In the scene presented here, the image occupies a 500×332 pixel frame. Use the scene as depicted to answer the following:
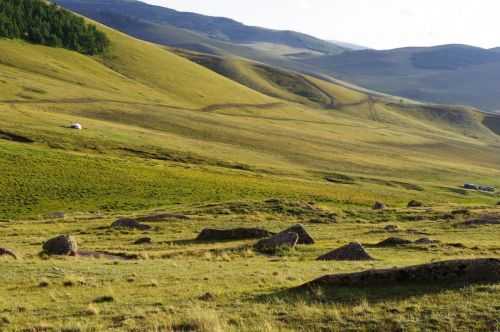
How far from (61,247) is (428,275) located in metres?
20.2

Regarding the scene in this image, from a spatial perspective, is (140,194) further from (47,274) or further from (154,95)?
(154,95)

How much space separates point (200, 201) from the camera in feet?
230

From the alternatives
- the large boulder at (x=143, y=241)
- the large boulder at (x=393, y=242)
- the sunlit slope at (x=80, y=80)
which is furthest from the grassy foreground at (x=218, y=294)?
the sunlit slope at (x=80, y=80)

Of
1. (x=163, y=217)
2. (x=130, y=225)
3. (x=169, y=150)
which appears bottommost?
(x=169, y=150)

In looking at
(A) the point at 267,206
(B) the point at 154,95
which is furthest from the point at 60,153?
(B) the point at 154,95

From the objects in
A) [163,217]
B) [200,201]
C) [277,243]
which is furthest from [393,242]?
[200,201]

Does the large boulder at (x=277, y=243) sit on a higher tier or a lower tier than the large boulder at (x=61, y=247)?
higher

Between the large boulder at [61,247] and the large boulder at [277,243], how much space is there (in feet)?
34.0

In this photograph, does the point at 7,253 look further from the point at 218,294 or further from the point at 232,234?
the point at 232,234

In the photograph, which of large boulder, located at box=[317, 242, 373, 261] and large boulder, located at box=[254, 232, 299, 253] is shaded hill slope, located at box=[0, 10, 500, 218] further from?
large boulder, located at box=[317, 242, 373, 261]

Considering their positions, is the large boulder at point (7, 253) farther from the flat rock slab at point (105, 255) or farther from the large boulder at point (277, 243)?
the large boulder at point (277, 243)

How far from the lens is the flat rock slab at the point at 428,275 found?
1741cm

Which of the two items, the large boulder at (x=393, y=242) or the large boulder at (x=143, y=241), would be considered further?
the large boulder at (x=143, y=241)

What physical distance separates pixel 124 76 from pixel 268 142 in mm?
78383
